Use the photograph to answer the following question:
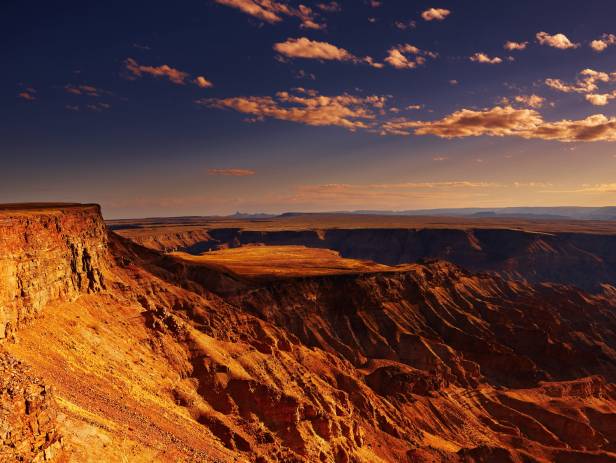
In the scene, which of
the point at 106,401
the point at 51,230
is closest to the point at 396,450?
the point at 106,401

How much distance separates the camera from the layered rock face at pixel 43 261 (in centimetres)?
3672

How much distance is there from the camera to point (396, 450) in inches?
2151

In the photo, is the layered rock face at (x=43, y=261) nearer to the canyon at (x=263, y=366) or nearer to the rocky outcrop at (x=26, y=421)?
the canyon at (x=263, y=366)

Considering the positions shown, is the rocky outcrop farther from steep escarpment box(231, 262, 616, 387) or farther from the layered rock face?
steep escarpment box(231, 262, 616, 387)

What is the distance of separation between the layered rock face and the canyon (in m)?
0.20

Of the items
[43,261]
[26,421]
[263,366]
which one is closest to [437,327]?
[263,366]

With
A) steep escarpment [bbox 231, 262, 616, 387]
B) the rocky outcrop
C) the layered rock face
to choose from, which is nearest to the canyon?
the rocky outcrop

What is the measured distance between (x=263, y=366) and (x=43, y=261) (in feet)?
89.6

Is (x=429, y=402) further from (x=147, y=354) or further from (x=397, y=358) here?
(x=147, y=354)

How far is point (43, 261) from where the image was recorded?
42.7 metres

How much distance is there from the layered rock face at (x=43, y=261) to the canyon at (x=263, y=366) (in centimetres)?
20

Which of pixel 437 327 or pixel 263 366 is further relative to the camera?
pixel 437 327

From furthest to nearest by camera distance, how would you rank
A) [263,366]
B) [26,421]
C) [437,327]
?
[437,327], [263,366], [26,421]

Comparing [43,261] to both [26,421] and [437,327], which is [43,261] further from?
[437,327]
